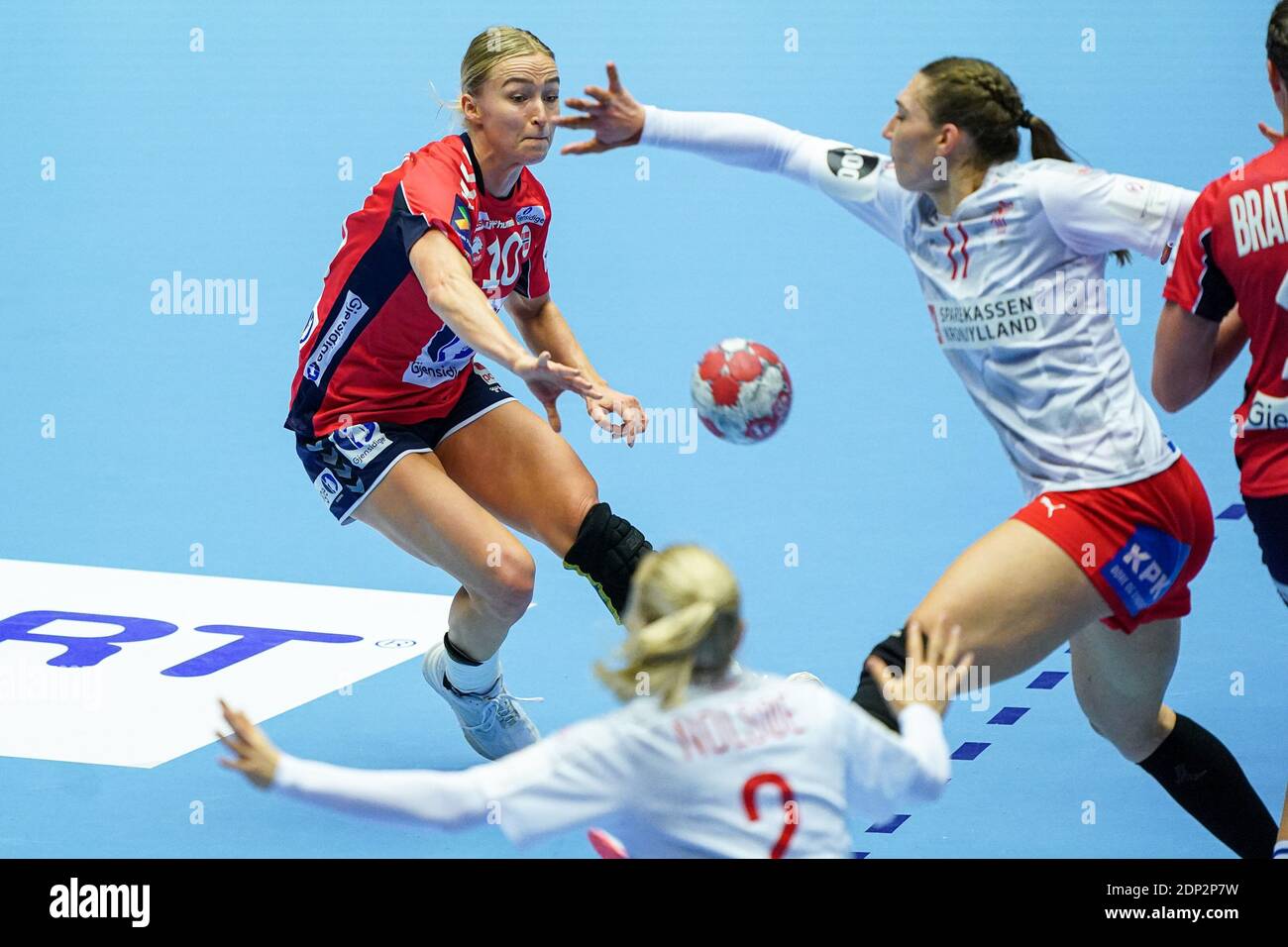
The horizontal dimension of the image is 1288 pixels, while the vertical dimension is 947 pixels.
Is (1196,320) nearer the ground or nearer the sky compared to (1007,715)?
nearer the sky

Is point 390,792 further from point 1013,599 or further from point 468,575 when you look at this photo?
point 468,575

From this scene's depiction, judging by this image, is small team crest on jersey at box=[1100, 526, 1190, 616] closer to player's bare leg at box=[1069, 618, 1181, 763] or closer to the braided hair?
player's bare leg at box=[1069, 618, 1181, 763]

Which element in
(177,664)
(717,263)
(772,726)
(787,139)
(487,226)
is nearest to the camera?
(772,726)

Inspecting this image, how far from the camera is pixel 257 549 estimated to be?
21.6 ft

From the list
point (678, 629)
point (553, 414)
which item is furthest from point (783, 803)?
point (553, 414)

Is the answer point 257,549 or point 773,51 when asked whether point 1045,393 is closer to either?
point 257,549

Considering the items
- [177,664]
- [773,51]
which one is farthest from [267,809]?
[773,51]

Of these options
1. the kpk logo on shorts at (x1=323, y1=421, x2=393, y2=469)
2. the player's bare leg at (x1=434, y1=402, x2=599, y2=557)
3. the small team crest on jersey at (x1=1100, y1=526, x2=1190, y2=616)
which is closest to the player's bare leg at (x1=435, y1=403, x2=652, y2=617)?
the player's bare leg at (x1=434, y1=402, x2=599, y2=557)

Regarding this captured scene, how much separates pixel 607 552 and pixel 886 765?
6.02 ft

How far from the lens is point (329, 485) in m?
4.77

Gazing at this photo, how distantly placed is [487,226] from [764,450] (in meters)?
2.87

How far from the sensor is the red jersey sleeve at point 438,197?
4.45m

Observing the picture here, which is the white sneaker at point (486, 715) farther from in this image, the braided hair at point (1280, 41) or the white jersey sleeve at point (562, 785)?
the braided hair at point (1280, 41)

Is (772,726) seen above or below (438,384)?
below
